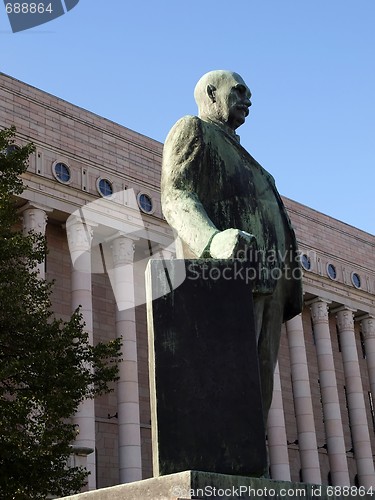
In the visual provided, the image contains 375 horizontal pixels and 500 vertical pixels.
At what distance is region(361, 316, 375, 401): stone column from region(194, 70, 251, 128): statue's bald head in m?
42.0

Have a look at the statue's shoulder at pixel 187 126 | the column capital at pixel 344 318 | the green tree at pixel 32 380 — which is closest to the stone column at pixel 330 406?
the column capital at pixel 344 318

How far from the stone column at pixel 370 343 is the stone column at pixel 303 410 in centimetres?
653

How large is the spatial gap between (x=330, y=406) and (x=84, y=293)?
15857 millimetres

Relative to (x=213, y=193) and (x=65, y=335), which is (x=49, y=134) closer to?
(x=65, y=335)

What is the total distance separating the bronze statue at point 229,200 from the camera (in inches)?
173

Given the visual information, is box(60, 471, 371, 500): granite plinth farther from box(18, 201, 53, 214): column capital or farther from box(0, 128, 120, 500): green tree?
box(18, 201, 53, 214): column capital

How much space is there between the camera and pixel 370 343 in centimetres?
4584

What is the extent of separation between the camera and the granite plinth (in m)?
3.13

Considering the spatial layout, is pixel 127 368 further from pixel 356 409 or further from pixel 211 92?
pixel 211 92

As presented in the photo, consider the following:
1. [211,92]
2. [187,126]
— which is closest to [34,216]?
[211,92]

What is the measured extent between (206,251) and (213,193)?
540mm

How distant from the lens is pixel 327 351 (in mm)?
41625

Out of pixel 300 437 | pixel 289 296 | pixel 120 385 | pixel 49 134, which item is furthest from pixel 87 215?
pixel 289 296

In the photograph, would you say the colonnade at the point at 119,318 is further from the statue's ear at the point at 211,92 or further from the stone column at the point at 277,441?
the statue's ear at the point at 211,92
